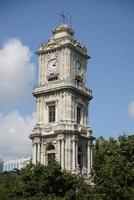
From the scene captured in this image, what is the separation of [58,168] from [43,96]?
23602 mm

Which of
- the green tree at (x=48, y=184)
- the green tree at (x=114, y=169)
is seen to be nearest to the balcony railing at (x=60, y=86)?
the green tree at (x=114, y=169)

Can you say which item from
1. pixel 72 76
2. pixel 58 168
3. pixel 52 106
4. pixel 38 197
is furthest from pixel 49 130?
pixel 38 197

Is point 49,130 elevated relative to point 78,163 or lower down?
elevated

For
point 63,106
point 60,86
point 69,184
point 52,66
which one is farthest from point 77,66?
point 69,184

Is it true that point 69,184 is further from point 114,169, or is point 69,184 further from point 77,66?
point 77,66

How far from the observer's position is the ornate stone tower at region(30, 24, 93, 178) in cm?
6931

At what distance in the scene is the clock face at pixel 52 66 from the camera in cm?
7475

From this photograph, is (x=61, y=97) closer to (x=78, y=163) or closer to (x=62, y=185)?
(x=78, y=163)

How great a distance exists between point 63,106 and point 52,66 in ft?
23.0

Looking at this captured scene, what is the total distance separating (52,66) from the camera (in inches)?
2955

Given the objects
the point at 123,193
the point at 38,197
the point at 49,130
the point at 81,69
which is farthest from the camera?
the point at 81,69

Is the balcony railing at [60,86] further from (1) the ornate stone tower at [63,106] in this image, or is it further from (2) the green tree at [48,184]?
(2) the green tree at [48,184]

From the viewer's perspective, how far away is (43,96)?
74.1m

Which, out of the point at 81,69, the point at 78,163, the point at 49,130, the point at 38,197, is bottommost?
the point at 38,197
